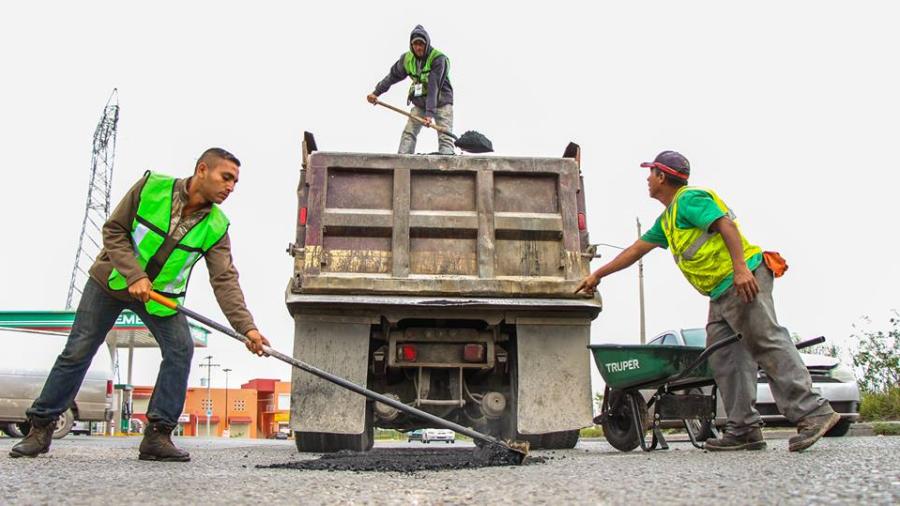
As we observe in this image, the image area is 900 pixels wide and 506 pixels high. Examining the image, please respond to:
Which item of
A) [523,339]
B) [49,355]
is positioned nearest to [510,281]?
[523,339]

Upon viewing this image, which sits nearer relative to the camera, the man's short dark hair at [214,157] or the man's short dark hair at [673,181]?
the man's short dark hair at [214,157]

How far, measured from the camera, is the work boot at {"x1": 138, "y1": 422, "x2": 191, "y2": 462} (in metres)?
4.58

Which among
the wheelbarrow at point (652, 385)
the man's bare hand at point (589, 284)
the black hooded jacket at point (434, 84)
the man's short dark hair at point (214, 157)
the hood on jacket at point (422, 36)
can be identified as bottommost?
the wheelbarrow at point (652, 385)

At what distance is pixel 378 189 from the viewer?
5672 millimetres

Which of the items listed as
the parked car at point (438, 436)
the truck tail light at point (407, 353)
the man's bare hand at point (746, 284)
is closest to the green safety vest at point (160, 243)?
the truck tail light at point (407, 353)

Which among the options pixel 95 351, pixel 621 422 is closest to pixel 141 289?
pixel 95 351

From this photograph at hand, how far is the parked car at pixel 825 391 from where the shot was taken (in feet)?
26.9

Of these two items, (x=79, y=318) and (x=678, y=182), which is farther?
(x=678, y=182)

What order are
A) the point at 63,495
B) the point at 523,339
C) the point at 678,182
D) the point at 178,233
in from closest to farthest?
1. the point at 63,495
2. the point at 178,233
3. the point at 678,182
4. the point at 523,339

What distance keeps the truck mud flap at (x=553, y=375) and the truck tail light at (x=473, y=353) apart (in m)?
0.25

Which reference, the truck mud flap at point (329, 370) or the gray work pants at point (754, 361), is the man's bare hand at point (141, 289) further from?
the gray work pants at point (754, 361)

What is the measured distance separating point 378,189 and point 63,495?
3.30 meters

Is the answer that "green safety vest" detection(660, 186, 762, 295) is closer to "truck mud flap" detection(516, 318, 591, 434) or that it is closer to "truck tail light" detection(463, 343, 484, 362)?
"truck mud flap" detection(516, 318, 591, 434)

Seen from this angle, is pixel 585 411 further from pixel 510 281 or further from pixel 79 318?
pixel 79 318
